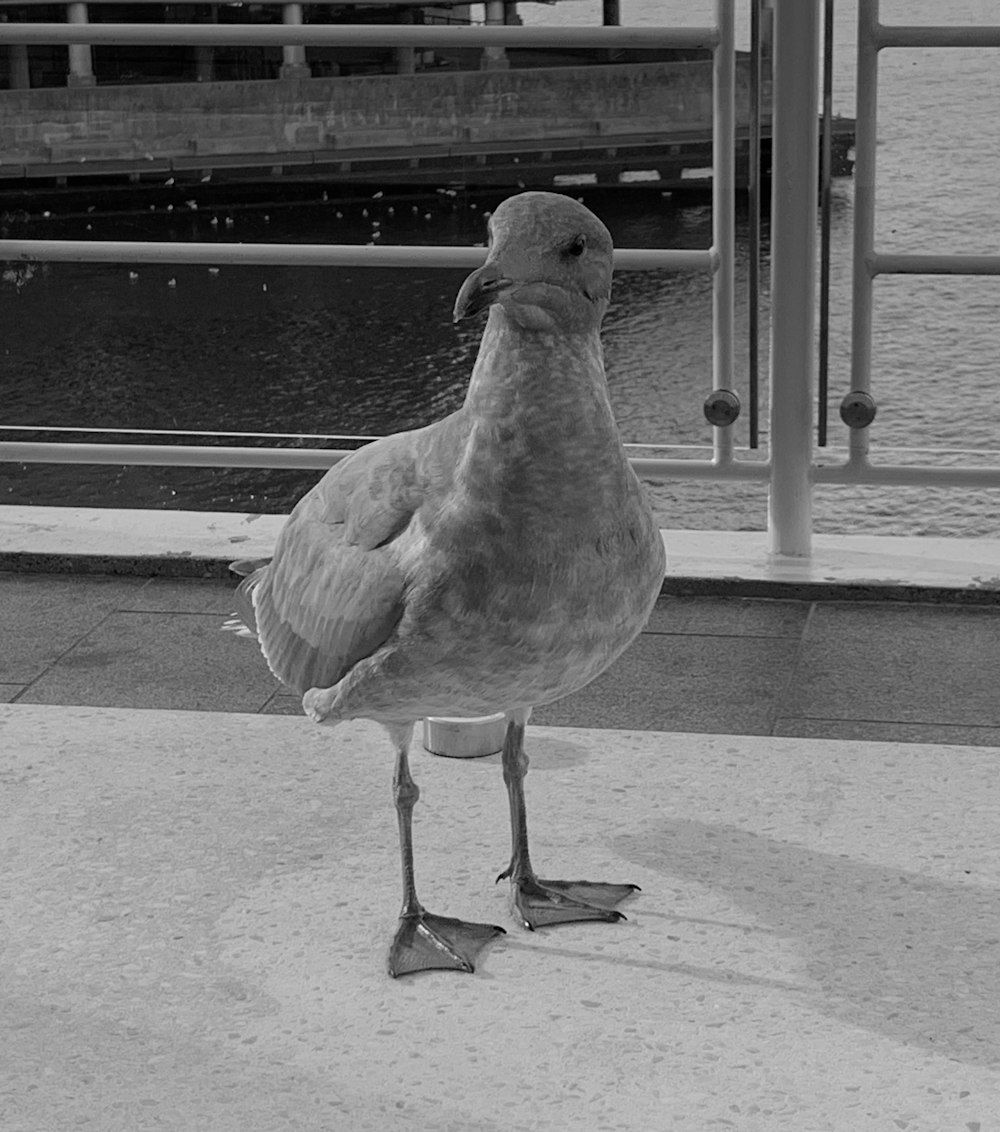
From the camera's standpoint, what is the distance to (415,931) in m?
2.83

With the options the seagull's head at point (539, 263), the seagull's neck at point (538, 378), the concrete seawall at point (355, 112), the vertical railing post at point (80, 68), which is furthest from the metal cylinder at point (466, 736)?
the vertical railing post at point (80, 68)

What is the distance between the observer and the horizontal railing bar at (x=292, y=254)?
4.62 metres

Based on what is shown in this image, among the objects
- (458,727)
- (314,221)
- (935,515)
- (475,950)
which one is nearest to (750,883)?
(475,950)

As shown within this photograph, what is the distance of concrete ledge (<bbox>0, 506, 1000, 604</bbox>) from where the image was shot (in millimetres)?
4473

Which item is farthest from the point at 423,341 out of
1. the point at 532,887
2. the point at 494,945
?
the point at 494,945

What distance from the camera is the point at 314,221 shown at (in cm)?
854

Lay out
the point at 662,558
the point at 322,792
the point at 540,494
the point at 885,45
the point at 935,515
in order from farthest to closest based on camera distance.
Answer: the point at 935,515, the point at 885,45, the point at 322,792, the point at 662,558, the point at 540,494

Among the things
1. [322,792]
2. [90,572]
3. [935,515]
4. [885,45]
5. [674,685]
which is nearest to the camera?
[322,792]

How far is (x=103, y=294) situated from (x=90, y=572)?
7671 millimetres

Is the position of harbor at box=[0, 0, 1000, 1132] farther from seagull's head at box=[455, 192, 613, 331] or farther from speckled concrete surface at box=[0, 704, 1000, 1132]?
seagull's head at box=[455, 192, 613, 331]

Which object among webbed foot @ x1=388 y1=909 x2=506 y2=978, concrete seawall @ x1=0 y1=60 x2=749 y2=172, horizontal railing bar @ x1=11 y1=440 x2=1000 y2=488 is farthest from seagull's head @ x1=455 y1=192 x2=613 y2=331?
concrete seawall @ x1=0 y1=60 x2=749 y2=172

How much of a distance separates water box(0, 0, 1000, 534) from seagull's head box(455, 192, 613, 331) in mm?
2726

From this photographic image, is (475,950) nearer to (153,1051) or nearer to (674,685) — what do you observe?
(153,1051)

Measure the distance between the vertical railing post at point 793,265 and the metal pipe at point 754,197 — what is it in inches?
1.7
